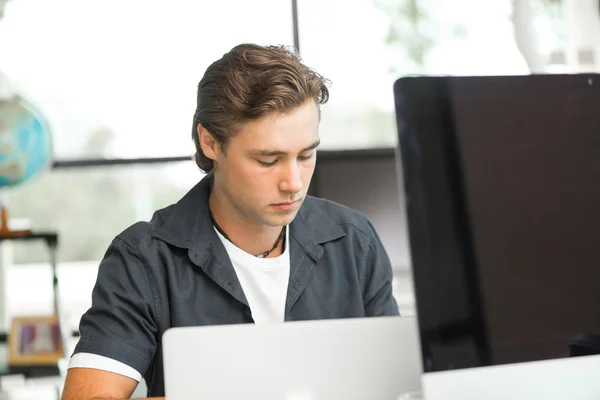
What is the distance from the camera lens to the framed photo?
137 inches

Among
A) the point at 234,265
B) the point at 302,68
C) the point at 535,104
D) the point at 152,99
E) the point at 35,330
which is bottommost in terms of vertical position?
the point at 35,330

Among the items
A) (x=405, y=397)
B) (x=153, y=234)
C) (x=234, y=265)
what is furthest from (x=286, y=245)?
(x=405, y=397)

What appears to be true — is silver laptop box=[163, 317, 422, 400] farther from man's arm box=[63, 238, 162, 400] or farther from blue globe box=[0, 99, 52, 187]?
blue globe box=[0, 99, 52, 187]

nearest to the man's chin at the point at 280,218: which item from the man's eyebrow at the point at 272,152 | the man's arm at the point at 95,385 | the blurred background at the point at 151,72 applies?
the man's eyebrow at the point at 272,152

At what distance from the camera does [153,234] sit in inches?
55.7

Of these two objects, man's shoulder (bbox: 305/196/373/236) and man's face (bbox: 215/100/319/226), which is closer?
man's face (bbox: 215/100/319/226)

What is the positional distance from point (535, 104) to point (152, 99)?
3619 mm

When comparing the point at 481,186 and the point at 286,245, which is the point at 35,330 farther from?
the point at 481,186

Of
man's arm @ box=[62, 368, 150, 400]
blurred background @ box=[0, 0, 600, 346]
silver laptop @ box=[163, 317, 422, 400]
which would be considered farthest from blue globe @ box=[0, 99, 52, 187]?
silver laptop @ box=[163, 317, 422, 400]

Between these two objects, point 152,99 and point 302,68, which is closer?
point 302,68

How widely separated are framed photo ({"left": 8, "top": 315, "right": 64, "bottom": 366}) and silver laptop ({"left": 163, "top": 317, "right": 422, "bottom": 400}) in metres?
2.89

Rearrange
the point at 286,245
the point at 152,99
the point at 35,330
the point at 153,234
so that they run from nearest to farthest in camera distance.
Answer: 1. the point at 153,234
2. the point at 286,245
3. the point at 35,330
4. the point at 152,99

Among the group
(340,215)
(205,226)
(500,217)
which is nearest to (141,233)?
(205,226)

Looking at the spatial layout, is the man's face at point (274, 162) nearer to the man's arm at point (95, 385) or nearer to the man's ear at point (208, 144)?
the man's ear at point (208, 144)
